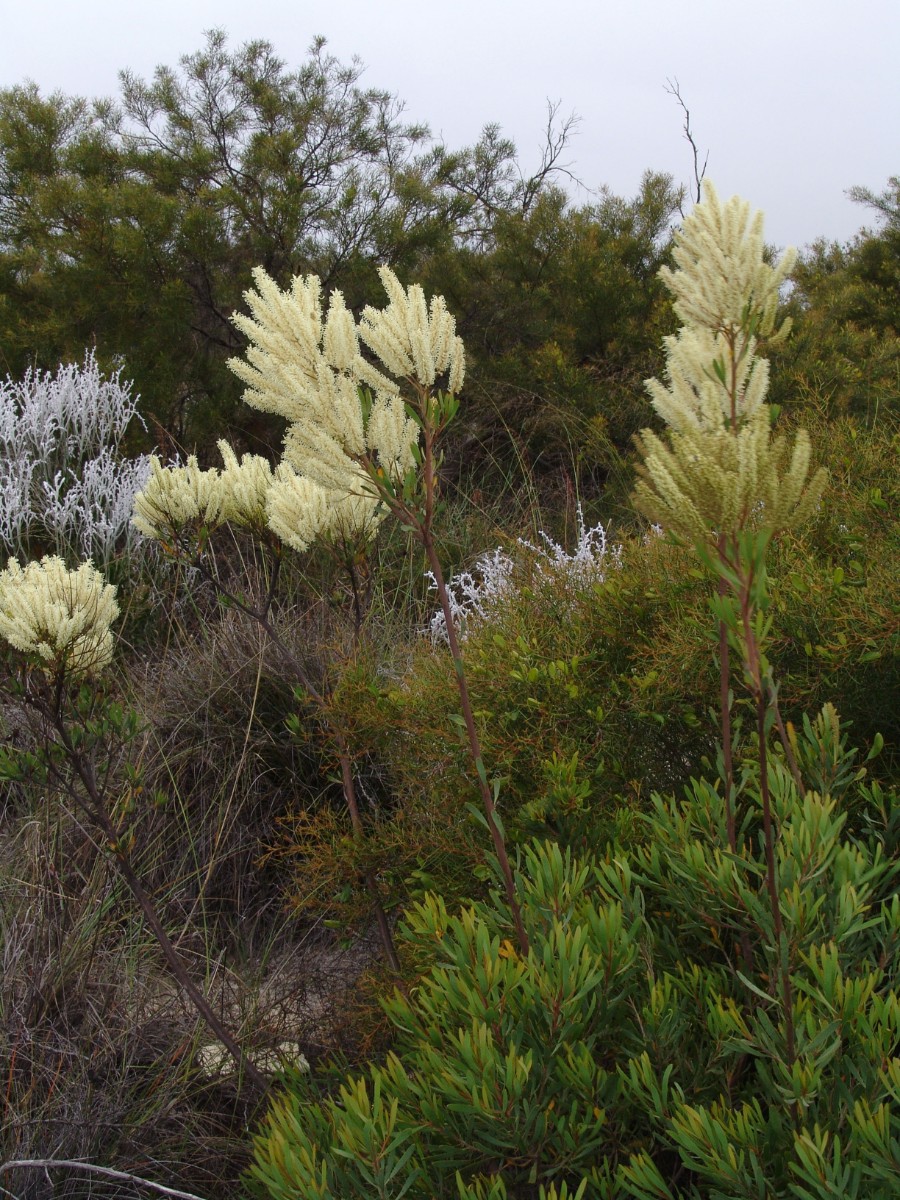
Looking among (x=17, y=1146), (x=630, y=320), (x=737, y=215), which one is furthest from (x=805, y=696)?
(x=630, y=320)

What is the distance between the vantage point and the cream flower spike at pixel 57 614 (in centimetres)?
213

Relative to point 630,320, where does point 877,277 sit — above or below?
below

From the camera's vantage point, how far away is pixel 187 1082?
2545mm

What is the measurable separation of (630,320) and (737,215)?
19.7 feet

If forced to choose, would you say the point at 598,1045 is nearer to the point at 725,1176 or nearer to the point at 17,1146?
the point at 725,1176

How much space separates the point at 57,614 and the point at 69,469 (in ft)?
13.6

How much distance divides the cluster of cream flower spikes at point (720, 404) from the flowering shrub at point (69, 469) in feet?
15.2

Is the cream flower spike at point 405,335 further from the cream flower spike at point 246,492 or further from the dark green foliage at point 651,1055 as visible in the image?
the cream flower spike at point 246,492

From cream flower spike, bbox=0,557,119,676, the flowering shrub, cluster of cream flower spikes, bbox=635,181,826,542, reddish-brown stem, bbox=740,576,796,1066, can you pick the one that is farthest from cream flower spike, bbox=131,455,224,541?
the flowering shrub

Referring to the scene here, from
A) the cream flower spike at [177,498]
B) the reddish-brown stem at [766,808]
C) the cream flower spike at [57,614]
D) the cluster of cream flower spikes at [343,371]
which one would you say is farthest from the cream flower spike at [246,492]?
the reddish-brown stem at [766,808]

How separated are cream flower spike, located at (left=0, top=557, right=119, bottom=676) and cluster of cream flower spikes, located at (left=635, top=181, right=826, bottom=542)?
1.41 m

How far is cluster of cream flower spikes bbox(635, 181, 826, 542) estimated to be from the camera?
1.10 meters

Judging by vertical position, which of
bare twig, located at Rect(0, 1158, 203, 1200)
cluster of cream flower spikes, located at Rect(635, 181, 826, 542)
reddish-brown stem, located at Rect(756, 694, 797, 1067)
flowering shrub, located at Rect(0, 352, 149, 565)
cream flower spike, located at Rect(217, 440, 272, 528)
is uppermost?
flowering shrub, located at Rect(0, 352, 149, 565)

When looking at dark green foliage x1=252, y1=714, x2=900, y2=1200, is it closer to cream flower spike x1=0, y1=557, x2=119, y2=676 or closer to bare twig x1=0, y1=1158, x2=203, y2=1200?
bare twig x1=0, y1=1158, x2=203, y2=1200
